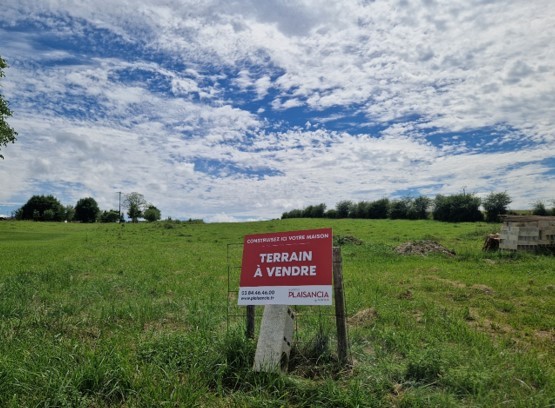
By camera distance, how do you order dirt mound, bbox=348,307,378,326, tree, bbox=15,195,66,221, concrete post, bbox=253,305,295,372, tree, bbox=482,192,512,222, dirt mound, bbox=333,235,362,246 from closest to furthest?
concrete post, bbox=253,305,295,372
dirt mound, bbox=348,307,378,326
dirt mound, bbox=333,235,362,246
tree, bbox=482,192,512,222
tree, bbox=15,195,66,221

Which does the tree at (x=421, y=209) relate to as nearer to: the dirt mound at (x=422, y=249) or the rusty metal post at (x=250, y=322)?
the dirt mound at (x=422, y=249)

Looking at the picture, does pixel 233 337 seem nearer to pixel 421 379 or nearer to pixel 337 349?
pixel 337 349

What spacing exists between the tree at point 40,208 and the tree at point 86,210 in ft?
15.4

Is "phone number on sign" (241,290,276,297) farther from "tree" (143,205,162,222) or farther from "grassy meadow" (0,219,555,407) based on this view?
"tree" (143,205,162,222)

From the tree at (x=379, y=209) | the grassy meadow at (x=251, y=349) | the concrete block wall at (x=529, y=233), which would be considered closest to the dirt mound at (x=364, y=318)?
the grassy meadow at (x=251, y=349)

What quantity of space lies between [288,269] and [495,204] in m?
64.6

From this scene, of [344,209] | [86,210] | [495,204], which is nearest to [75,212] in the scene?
[86,210]

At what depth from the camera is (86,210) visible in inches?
4427

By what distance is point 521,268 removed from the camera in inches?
667

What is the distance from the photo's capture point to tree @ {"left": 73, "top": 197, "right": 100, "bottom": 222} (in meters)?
112

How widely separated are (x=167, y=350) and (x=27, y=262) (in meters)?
16.4

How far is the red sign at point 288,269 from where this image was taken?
5582 mm

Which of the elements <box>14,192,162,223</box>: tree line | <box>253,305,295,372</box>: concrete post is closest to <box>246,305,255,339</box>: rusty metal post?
<box>253,305,295,372</box>: concrete post

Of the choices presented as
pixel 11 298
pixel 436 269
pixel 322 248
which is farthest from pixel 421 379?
pixel 436 269
